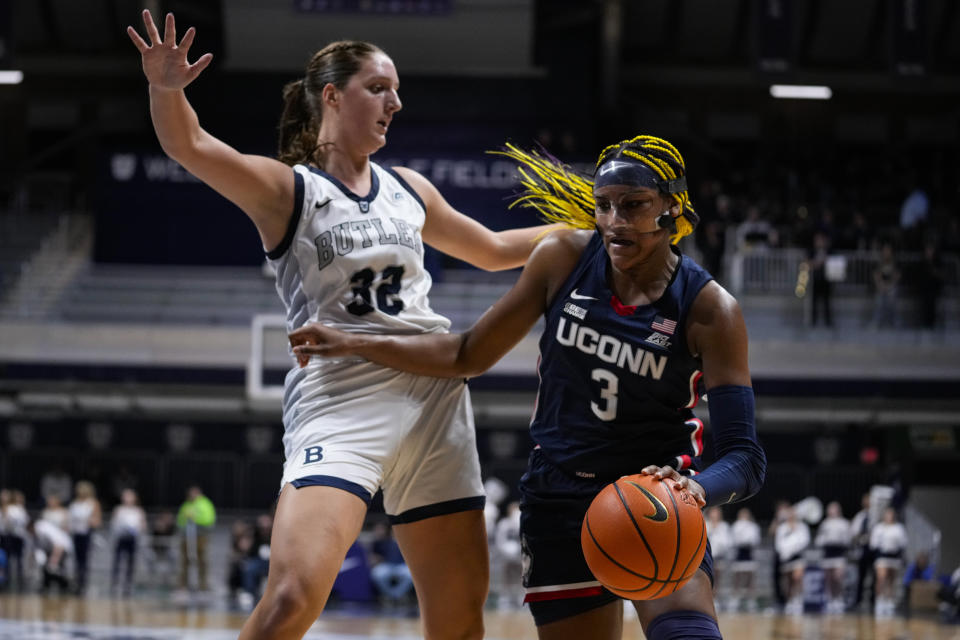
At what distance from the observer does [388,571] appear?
601 inches

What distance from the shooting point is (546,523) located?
3723 millimetres

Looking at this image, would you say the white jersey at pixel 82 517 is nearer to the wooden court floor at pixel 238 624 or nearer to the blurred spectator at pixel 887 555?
the wooden court floor at pixel 238 624

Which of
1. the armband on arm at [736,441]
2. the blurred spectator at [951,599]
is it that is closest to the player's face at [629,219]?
the armband on arm at [736,441]

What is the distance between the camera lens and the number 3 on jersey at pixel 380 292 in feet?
12.7

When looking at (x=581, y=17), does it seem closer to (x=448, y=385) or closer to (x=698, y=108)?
(x=698, y=108)

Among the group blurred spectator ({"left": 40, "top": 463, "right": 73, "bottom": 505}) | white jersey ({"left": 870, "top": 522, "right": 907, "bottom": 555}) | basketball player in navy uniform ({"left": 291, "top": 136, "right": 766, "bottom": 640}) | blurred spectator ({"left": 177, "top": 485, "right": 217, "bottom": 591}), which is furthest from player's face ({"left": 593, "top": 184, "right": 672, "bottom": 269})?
blurred spectator ({"left": 40, "top": 463, "right": 73, "bottom": 505})

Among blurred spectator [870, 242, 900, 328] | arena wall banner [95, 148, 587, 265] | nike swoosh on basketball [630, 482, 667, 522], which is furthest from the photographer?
arena wall banner [95, 148, 587, 265]

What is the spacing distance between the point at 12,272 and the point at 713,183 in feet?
43.7

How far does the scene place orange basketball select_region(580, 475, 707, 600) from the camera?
10.5ft

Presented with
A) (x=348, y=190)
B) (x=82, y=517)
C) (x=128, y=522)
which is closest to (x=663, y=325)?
(x=348, y=190)

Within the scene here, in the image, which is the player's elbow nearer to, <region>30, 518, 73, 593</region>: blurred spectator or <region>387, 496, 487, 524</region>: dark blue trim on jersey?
<region>387, 496, 487, 524</region>: dark blue trim on jersey

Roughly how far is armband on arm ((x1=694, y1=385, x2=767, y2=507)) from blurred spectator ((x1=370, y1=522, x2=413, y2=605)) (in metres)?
11.8

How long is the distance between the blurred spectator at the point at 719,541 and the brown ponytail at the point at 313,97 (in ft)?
41.6

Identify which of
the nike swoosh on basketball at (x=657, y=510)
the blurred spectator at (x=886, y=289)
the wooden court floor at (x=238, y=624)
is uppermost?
the nike swoosh on basketball at (x=657, y=510)
